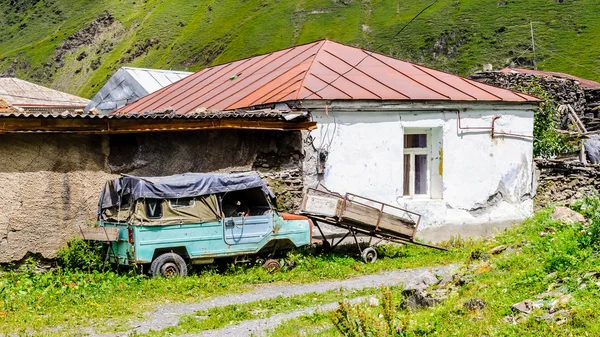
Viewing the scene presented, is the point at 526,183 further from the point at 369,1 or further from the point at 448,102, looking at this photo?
the point at 369,1

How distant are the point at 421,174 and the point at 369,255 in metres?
3.38

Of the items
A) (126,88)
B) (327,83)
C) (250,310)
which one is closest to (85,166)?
(250,310)

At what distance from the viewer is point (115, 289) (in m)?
10.4

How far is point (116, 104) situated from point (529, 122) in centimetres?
1569

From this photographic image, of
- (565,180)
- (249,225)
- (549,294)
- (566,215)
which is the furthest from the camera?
(565,180)

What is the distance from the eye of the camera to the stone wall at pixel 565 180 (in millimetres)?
19469

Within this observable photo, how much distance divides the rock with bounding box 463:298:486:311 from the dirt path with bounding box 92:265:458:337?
1.37 meters

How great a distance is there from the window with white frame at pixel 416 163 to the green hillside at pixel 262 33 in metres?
55.8

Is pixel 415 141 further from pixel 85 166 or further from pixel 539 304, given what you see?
pixel 539 304

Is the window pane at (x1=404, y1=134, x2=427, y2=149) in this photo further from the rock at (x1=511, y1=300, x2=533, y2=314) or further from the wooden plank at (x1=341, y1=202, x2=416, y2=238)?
the rock at (x1=511, y1=300, x2=533, y2=314)

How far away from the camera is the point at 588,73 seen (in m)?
66.6

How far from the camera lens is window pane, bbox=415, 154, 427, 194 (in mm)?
16172

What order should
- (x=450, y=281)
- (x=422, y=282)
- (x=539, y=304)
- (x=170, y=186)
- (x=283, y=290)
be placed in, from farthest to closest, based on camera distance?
(x=170, y=186) → (x=283, y=290) → (x=422, y=282) → (x=450, y=281) → (x=539, y=304)

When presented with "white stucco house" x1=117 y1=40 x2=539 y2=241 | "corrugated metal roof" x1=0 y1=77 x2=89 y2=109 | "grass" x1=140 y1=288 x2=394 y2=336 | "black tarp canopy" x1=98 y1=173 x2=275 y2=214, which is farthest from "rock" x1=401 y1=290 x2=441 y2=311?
"corrugated metal roof" x1=0 y1=77 x2=89 y2=109
